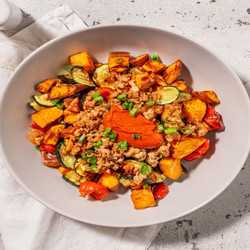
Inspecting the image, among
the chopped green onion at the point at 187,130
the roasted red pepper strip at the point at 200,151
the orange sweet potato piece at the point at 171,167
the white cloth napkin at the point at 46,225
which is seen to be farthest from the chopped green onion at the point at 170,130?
the white cloth napkin at the point at 46,225

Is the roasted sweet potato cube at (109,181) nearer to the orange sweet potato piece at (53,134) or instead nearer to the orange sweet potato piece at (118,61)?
the orange sweet potato piece at (53,134)

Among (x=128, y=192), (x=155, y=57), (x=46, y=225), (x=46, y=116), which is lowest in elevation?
(x=46, y=225)

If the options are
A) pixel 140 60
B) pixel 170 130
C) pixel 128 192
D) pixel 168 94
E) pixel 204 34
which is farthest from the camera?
pixel 204 34

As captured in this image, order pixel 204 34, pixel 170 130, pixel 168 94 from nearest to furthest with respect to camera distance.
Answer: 1. pixel 170 130
2. pixel 168 94
3. pixel 204 34

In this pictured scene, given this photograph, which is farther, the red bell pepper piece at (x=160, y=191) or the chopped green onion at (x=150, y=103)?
the red bell pepper piece at (x=160, y=191)

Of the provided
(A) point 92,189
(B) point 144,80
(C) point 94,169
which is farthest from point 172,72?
(A) point 92,189

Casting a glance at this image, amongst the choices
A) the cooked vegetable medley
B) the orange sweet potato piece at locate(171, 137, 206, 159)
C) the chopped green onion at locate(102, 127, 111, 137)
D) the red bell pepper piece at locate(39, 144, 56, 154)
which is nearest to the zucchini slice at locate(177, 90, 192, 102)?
the cooked vegetable medley

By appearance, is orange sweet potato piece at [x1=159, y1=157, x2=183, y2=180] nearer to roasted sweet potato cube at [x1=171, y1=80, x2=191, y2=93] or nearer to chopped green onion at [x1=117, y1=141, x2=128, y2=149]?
chopped green onion at [x1=117, y1=141, x2=128, y2=149]

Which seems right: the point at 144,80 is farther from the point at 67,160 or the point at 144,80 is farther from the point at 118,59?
the point at 67,160
